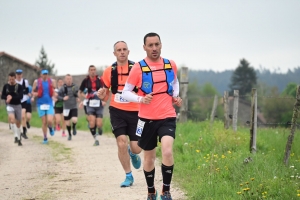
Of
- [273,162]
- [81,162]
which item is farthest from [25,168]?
[273,162]

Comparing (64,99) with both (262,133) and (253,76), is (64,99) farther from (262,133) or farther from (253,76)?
(253,76)

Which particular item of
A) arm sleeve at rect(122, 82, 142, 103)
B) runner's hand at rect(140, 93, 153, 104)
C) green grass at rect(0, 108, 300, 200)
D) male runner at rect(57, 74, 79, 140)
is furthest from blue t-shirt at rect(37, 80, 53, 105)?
runner's hand at rect(140, 93, 153, 104)

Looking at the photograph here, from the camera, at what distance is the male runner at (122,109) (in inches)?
375

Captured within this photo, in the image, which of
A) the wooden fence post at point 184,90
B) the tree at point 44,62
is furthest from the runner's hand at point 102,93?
the tree at point 44,62

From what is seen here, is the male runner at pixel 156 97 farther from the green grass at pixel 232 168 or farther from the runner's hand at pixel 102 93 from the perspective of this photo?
the runner's hand at pixel 102 93

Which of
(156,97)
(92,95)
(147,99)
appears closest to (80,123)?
(92,95)

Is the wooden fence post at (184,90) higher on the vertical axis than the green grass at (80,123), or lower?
higher

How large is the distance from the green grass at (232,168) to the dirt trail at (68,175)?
1.62ft

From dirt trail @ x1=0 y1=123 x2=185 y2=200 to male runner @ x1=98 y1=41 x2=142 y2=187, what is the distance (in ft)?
1.89

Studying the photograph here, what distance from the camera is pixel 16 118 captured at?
674 inches

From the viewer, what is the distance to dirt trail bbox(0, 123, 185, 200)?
349 inches

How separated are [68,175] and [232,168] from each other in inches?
130

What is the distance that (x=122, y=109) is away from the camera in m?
9.58

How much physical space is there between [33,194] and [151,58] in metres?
3.00
